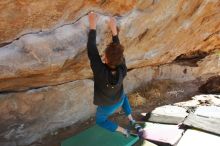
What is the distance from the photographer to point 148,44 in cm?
540

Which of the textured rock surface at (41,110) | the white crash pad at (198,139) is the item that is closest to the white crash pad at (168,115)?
the white crash pad at (198,139)

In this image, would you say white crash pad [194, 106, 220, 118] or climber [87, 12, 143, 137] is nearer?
climber [87, 12, 143, 137]

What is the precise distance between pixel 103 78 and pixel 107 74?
6 cm

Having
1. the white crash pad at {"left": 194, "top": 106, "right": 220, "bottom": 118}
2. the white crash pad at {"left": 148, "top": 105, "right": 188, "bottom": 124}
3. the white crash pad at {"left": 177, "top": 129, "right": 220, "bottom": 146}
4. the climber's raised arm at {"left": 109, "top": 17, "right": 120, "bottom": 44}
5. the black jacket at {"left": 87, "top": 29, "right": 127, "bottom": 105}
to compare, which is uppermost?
the climber's raised arm at {"left": 109, "top": 17, "right": 120, "bottom": 44}

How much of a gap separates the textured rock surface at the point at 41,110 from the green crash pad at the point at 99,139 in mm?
453

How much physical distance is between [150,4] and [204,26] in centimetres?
168

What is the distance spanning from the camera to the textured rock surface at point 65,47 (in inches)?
153

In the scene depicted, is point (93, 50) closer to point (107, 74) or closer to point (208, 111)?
point (107, 74)

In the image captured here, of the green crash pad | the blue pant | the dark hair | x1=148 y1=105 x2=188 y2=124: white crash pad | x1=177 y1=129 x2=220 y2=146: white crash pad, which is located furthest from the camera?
x1=148 y1=105 x2=188 y2=124: white crash pad

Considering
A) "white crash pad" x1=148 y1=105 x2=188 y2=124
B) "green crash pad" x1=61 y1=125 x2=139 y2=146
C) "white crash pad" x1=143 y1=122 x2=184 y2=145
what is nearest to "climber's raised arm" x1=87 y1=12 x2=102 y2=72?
"green crash pad" x1=61 y1=125 x2=139 y2=146

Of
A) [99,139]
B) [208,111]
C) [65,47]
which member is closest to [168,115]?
[208,111]

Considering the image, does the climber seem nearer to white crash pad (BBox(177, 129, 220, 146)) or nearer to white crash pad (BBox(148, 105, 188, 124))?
white crash pad (BBox(177, 129, 220, 146))

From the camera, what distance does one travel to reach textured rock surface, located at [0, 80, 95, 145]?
4324mm

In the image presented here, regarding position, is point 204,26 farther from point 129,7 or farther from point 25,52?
point 25,52
